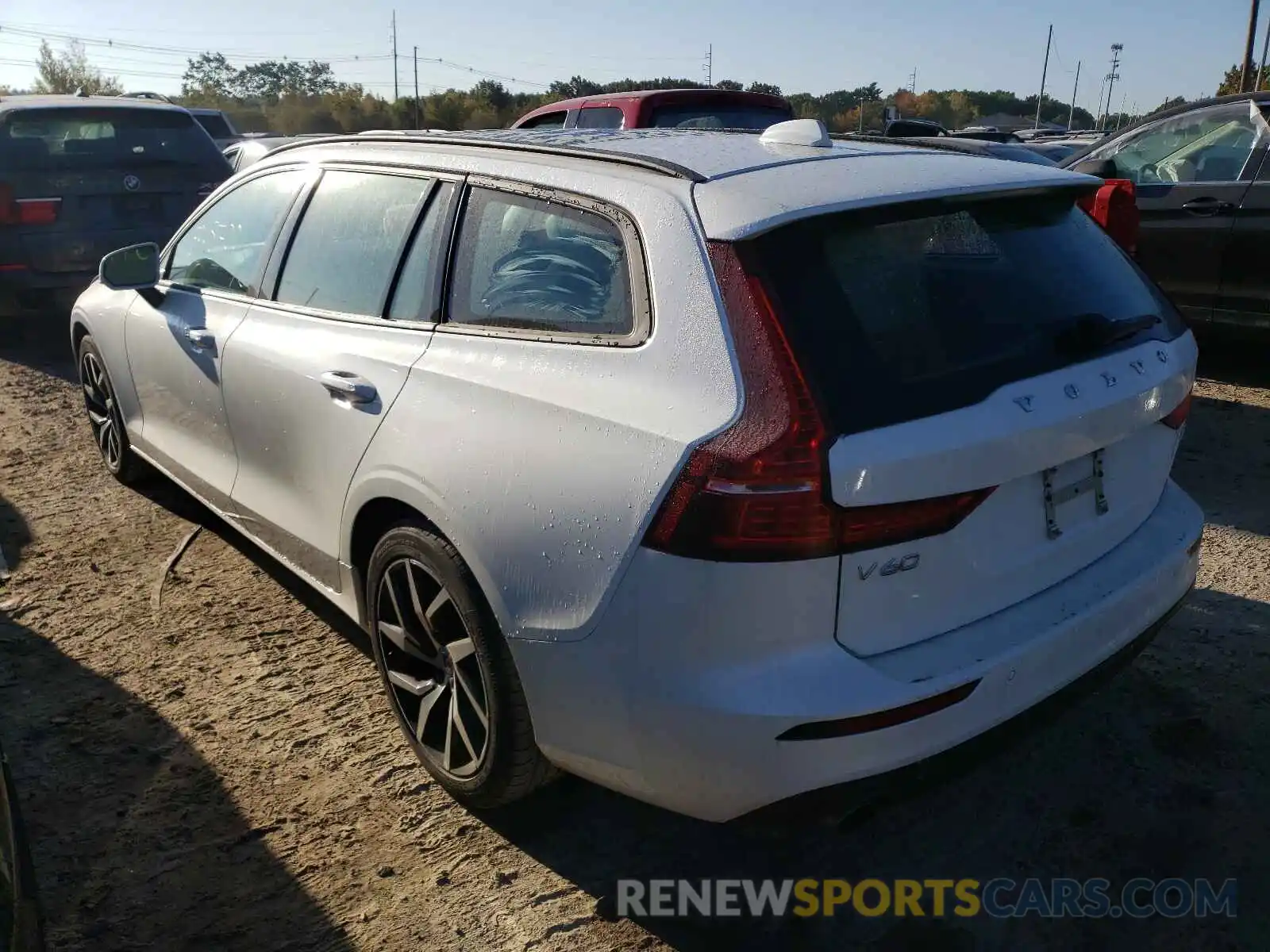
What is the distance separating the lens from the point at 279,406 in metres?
3.24

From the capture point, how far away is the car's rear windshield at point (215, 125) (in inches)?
639

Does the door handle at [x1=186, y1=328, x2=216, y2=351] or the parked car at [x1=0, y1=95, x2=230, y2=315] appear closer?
the door handle at [x1=186, y1=328, x2=216, y2=351]

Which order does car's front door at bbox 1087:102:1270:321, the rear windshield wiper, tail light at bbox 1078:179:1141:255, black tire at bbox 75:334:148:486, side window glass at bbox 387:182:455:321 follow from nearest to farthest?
1. the rear windshield wiper
2. side window glass at bbox 387:182:455:321
3. black tire at bbox 75:334:148:486
4. tail light at bbox 1078:179:1141:255
5. car's front door at bbox 1087:102:1270:321

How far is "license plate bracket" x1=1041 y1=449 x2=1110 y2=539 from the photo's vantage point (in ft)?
7.35

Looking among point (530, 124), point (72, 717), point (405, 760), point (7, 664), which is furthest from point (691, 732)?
point (530, 124)

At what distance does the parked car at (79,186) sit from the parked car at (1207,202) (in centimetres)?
652

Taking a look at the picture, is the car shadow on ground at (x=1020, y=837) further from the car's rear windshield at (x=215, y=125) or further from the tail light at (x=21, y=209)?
the car's rear windshield at (x=215, y=125)

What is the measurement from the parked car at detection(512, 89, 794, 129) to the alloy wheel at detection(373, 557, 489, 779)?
17.8ft

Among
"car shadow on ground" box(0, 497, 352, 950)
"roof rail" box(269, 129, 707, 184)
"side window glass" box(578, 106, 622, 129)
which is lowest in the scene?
"car shadow on ground" box(0, 497, 352, 950)

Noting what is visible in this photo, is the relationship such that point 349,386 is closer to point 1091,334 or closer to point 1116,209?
point 1091,334

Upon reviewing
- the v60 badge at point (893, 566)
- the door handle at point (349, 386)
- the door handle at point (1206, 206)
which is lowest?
the v60 badge at point (893, 566)

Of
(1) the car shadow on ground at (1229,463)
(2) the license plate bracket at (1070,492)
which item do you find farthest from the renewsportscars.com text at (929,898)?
(1) the car shadow on ground at (1229,463)

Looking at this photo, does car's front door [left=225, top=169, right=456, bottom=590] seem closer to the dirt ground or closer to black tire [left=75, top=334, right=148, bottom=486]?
the dirt ground

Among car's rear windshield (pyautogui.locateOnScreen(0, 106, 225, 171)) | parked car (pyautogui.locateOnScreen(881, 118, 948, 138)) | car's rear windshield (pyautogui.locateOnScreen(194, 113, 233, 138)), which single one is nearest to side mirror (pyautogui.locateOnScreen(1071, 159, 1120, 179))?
car's rear windshield (pyautogui.locateOnScreen(0, 106, 225, 171))
